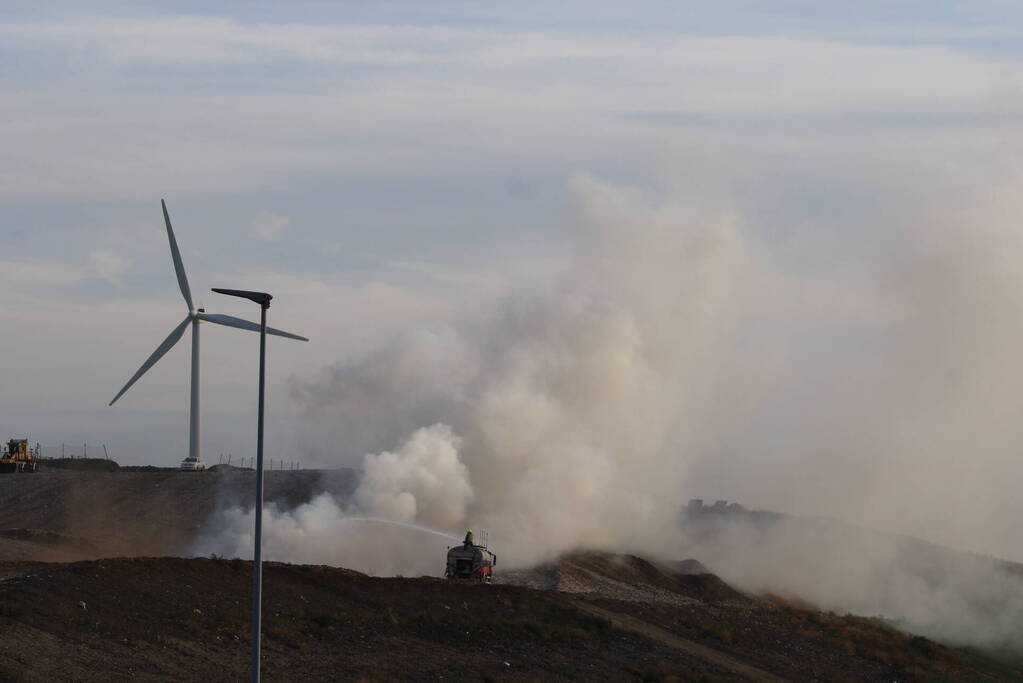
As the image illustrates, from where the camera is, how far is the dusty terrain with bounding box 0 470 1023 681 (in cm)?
5412

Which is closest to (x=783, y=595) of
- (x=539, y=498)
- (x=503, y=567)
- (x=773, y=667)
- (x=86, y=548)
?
(x=539, y=498)

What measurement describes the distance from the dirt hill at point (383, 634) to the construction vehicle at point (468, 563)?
4.45m

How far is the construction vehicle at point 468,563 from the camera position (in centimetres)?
8025

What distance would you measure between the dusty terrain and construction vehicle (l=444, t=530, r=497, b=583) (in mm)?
4559

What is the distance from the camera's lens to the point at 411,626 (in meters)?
66.1

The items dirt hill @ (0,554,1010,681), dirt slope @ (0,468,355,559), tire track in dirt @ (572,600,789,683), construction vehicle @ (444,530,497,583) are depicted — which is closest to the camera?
dirt hill @ (0,554,1010,681)

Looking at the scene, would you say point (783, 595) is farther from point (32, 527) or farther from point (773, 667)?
point (32, 527)

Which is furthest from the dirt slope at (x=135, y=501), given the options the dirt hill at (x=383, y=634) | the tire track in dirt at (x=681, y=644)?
the tire track in dirt at (x=681, y=644)

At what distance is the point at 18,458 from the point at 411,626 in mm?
97409

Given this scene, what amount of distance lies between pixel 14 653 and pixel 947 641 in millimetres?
75026

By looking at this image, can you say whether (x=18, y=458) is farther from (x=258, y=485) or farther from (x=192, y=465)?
(x=258, y=485)

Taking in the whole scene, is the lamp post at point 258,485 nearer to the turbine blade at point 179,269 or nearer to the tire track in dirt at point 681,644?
the tire track in dirt at point 681,644

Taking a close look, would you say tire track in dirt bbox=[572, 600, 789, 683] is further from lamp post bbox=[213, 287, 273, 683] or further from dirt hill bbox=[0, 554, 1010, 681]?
lamp post bbox=[213, 287, 273, 683]

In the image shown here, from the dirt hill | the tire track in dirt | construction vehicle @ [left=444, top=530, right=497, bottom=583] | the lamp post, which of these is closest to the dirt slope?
construction vehicle @ [left=444, top=530, right=497, bottom=583]
